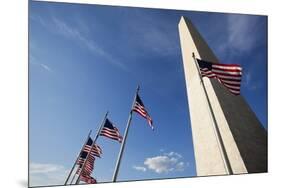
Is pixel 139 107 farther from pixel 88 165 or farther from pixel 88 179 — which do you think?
pixel 88 179

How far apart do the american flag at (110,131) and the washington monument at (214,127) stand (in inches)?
38.1

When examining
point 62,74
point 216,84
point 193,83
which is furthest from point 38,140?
point 216,84

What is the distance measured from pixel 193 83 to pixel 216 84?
0.49m

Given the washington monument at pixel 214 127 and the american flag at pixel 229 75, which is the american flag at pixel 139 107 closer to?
the washington monument at pixel 214 127

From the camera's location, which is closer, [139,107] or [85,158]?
[85,158]

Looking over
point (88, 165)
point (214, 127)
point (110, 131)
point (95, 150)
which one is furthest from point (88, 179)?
point (214, 127)

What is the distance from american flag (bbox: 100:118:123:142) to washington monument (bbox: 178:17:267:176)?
97 centimetres

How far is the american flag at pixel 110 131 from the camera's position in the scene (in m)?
5.06

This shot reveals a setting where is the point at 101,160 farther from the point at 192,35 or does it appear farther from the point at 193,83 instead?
the point at 192,35

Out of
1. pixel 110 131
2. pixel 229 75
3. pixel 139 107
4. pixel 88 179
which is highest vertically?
pixel 229 75

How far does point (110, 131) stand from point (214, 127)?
1.25 meters

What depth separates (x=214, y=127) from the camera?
211 inches

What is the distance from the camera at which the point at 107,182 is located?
507 cm

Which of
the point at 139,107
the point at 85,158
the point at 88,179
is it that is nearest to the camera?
the point at 85,158
